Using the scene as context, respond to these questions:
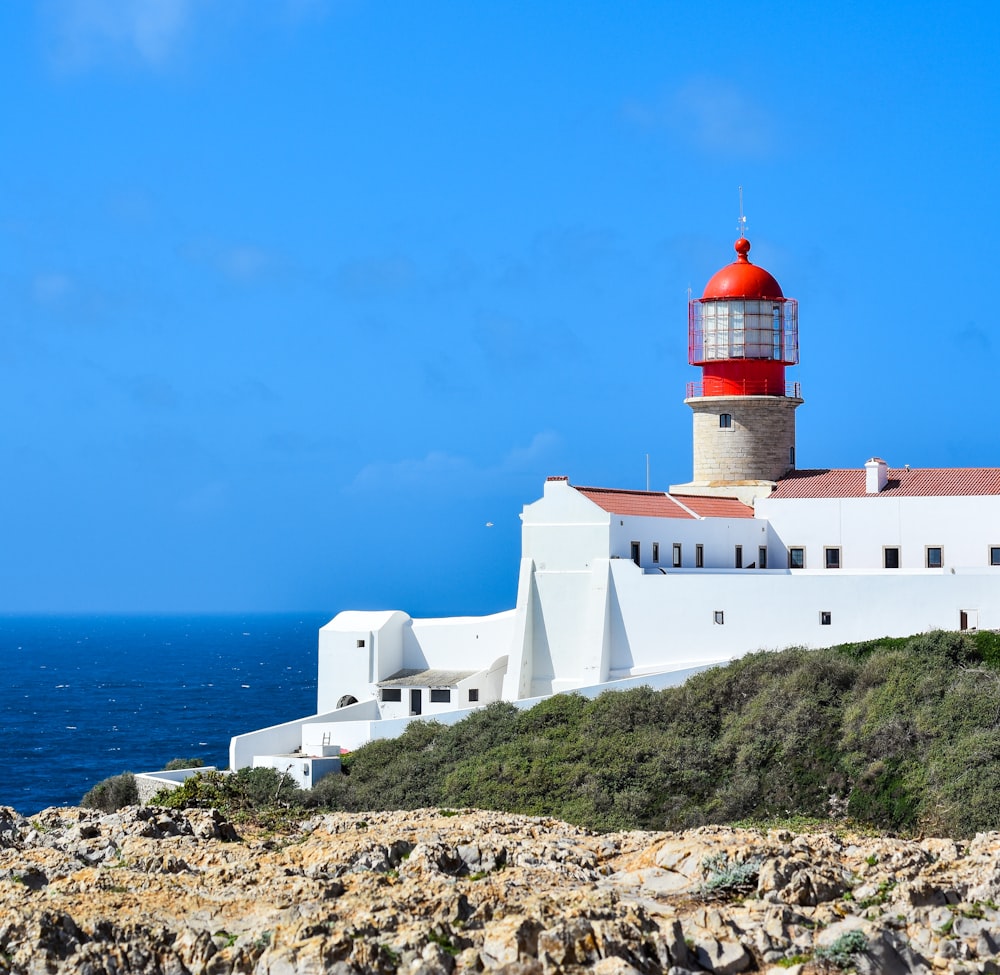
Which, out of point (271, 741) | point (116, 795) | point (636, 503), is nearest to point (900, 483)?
point (636, 503)

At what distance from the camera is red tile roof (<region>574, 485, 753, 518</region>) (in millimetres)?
35594

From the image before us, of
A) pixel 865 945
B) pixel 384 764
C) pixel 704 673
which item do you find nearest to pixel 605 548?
pixel 704 673

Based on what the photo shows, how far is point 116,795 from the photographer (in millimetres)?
31516

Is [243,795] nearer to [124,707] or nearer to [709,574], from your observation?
[709,574]

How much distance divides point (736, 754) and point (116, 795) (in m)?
13.5

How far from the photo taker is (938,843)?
14.9 m

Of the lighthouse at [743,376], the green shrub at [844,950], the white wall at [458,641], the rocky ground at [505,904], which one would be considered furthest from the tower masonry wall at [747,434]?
the green shrub at [844,950]

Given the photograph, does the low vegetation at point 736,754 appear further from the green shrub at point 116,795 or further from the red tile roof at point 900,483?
the red tile roof at point 900,483

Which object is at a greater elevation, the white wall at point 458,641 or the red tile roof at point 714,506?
the red tile roof at point 714,506

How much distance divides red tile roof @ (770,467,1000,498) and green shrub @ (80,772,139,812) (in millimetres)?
17773

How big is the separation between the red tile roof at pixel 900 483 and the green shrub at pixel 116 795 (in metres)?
17.8

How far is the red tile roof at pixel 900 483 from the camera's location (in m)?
36.1

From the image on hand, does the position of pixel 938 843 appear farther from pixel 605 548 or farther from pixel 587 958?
pixel 605 548

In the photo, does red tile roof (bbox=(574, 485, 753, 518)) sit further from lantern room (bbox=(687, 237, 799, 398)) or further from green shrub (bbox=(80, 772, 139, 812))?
green shrub (bbox=(80, 772, 139, 812))
